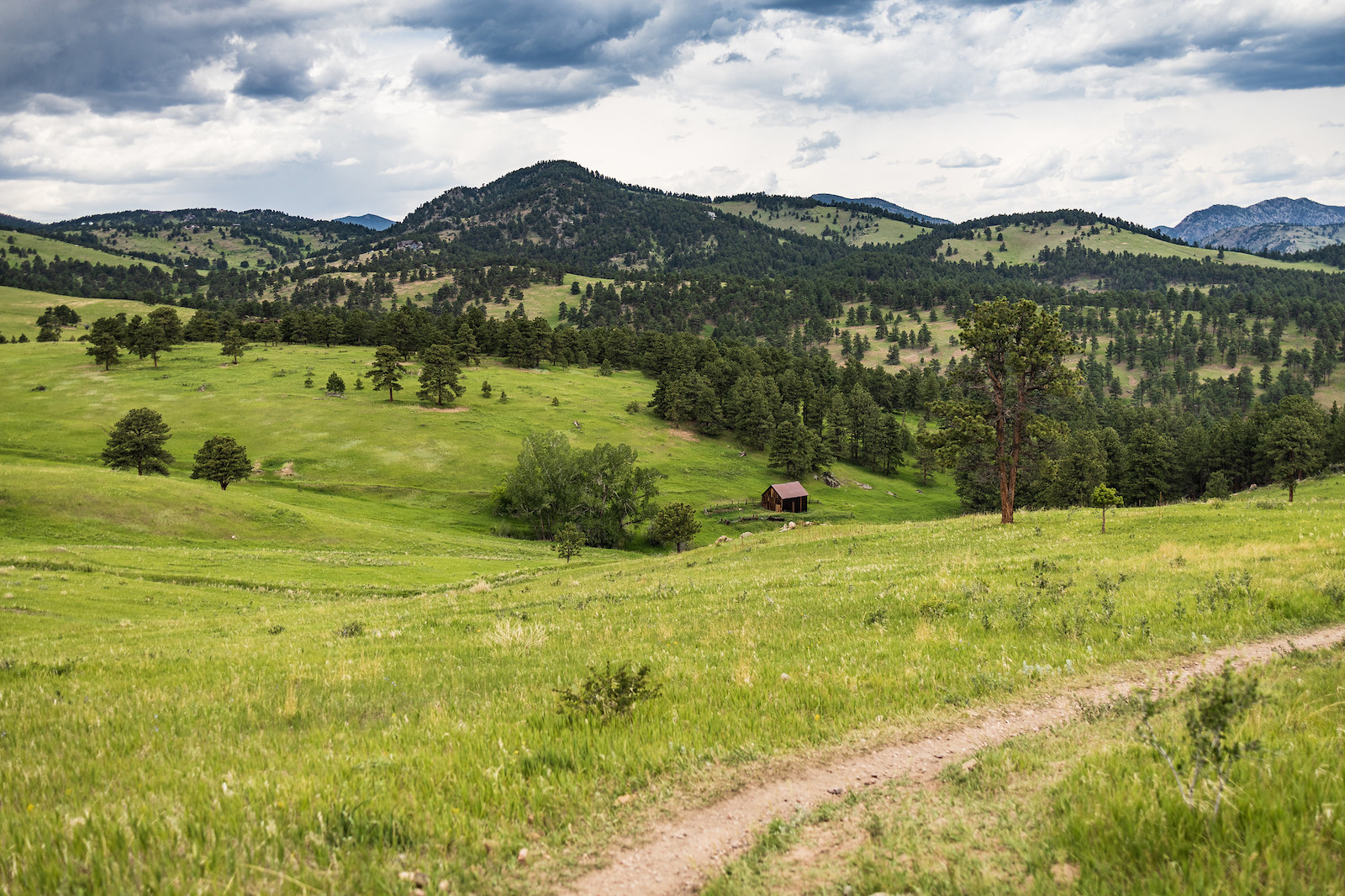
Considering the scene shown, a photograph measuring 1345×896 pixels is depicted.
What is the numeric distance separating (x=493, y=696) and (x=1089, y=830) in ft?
23.6

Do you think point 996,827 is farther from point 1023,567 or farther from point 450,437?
point 450,437

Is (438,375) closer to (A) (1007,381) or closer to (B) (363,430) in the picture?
(B) (363,430)

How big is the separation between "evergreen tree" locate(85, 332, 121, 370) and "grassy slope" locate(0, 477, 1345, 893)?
147m

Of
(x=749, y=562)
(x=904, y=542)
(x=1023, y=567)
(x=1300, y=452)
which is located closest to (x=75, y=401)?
(x=749, y=562)

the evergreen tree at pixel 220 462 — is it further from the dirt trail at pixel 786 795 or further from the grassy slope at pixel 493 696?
the dirt trail at pixel 786 795

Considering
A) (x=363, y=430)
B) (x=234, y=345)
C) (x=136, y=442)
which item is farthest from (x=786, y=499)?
(x=234, y=345)

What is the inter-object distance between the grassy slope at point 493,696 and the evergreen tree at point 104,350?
483 ft

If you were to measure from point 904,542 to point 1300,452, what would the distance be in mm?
109792

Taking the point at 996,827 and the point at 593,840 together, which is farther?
the point at 593,840

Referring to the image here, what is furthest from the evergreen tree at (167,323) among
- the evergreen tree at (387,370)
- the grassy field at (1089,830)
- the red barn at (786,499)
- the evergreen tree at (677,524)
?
the grassy field at (1089,830)

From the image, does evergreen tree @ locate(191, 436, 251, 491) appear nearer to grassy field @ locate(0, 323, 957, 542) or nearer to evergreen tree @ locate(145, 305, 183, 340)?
grassy field @ locate(0, 323, 957, 542)

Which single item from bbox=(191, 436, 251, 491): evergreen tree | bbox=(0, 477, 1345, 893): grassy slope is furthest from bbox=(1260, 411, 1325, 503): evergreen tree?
bbox=(191, 436, 251, 491): evergreen tree

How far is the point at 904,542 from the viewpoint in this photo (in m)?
32.9

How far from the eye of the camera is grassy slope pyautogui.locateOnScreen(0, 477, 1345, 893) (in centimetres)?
496
